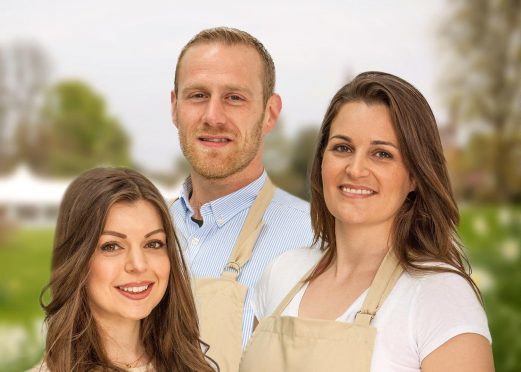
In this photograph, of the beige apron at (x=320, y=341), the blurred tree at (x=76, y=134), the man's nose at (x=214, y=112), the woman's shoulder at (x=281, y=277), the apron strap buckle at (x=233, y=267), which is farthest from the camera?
the blurred tree at (x=76, y=134)

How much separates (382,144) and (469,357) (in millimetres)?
477

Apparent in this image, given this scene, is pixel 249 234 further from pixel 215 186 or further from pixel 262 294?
pixel 262 294

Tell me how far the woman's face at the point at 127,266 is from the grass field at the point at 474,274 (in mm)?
3329

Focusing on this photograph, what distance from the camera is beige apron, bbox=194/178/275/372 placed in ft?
7.26

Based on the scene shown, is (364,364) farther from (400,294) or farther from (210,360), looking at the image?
(210,360)

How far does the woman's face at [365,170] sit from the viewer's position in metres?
1.77

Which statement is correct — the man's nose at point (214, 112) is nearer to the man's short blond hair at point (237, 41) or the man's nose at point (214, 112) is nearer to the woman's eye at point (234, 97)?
the woman's eye at point (234, 97)

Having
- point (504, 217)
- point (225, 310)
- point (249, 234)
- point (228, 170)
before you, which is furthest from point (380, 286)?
point (504, 217)

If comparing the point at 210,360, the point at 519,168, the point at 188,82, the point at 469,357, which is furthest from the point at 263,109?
the point at 519,168

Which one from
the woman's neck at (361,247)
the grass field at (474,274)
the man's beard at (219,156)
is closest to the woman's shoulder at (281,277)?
the woman's neck at (361,247)

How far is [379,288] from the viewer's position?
1742 mm

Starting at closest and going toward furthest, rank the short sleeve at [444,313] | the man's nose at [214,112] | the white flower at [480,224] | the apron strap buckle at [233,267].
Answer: the short sleeve at [444,313] → the apron strap buckle at [233,267] → the man's nose at [214,112] → the white flower at [480,224]

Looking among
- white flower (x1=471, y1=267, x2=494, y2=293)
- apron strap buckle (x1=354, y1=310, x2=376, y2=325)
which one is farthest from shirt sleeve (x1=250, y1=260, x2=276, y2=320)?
white flower (x1=471, y1=267, x2=494, y2=293)

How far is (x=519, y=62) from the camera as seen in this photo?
5.38 m
